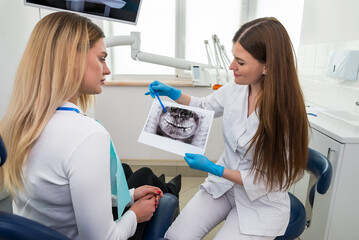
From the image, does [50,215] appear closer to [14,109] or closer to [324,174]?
[14,109]

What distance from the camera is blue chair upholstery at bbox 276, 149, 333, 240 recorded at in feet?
3.37

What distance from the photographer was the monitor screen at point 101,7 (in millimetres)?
1354

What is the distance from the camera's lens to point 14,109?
0.68 m

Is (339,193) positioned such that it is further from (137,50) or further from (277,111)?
(137,50)

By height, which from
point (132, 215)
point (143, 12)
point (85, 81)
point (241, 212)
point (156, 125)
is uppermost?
point (143, 12)

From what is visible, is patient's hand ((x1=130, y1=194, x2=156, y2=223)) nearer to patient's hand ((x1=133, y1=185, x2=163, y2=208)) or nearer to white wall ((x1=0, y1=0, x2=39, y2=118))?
patient's hand ((x1=133, y1=185, x2=163, y2=208))

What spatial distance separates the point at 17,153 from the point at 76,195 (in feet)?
0.56

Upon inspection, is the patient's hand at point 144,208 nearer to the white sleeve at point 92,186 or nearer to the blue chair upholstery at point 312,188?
the white sleeve at point 92,186

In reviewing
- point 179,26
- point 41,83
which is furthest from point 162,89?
point 179,26

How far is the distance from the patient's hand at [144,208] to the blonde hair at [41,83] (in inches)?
13.8

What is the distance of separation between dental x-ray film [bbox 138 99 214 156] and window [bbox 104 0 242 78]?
5.59 feet

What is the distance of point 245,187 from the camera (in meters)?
1.04

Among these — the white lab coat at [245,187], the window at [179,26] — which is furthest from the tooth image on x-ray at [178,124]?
the window at [179,26]

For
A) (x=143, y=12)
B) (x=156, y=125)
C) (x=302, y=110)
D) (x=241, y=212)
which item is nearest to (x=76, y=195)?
(x=156, y=125)
